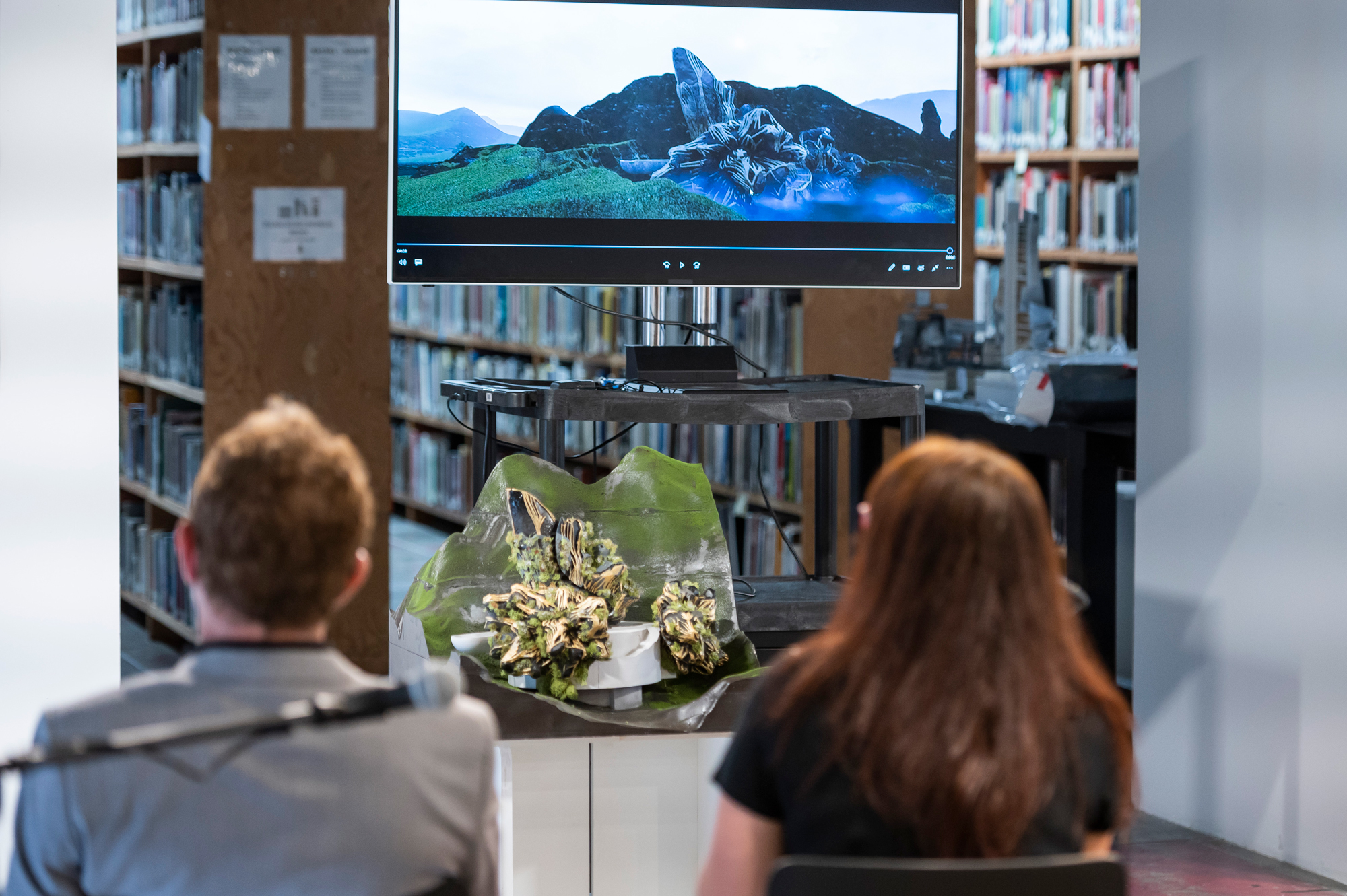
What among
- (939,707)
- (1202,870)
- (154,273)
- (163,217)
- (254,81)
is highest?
(254,81)

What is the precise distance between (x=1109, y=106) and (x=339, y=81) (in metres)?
2.78

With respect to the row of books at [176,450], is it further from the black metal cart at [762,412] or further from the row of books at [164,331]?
the black metal cart at [762,412]

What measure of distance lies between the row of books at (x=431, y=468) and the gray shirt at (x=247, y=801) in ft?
18.3

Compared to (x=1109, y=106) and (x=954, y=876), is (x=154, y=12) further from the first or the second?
(x=954, y=876)

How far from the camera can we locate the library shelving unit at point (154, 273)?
4516 mm

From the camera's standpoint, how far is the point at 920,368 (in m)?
4.34

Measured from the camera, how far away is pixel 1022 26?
5.54 meters

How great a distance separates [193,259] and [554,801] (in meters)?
3.03

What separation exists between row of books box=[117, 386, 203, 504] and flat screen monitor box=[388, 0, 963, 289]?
8.26 ft

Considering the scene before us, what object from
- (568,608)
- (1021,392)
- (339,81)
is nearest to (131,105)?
(339,81)

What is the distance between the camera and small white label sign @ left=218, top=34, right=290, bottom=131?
3.97 m

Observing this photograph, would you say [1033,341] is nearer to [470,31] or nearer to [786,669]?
[470,31]

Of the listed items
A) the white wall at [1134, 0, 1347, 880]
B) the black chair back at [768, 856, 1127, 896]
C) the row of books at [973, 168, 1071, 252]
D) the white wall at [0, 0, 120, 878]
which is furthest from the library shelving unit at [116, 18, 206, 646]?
the black chair back at [768, 856, 1127, 896]

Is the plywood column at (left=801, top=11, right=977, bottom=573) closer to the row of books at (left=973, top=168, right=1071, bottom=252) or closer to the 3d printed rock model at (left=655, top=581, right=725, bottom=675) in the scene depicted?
the row of books at (left=973, top=168, right=1071, bottom=252)
